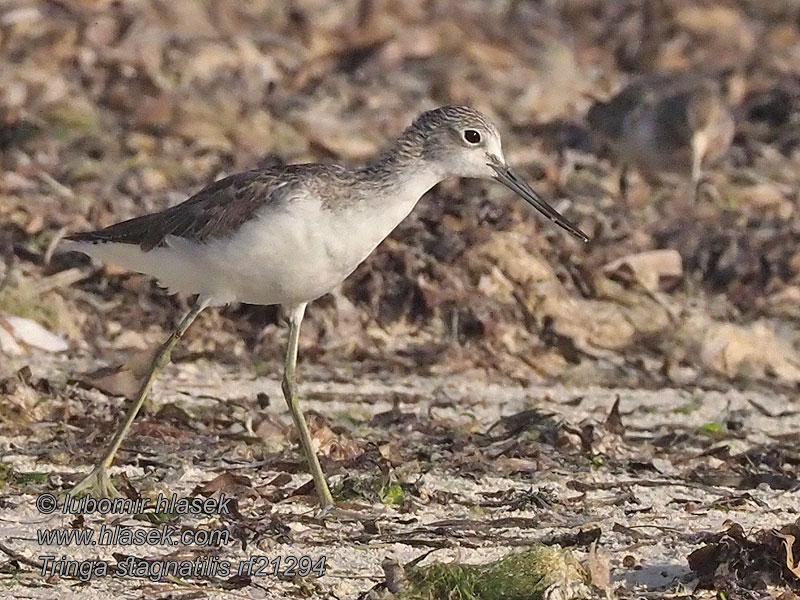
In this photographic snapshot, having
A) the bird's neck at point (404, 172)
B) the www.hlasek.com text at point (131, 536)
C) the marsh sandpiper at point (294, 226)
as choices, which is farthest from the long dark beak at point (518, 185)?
the www.hlasek.com text at point (131, 536)

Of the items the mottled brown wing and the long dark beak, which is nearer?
the mottled brown wing

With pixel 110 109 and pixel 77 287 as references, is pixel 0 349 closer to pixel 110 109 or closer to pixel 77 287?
pixel 77 287

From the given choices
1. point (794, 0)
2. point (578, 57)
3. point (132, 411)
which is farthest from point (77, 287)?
point (794, 0)

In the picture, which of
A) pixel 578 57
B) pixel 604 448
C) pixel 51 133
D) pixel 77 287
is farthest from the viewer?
pixel 578 57

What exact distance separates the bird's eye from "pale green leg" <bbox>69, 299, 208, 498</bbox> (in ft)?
3.56

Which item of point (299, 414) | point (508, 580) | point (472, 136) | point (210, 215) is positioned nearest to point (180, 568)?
point (508, 580)

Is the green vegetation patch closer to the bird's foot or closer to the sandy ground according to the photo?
the sandy ground

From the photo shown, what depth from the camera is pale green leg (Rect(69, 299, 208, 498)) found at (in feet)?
17.8

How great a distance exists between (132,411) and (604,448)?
174cm

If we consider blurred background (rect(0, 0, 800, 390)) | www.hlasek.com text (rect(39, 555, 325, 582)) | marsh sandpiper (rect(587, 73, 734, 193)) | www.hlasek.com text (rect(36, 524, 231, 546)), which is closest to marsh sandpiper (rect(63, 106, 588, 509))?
www.hlasek.com text (rect(36, 524, 231, 546))

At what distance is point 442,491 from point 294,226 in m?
1.02

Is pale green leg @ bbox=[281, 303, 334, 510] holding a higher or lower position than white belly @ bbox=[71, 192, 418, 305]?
lower

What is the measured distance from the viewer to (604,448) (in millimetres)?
6230

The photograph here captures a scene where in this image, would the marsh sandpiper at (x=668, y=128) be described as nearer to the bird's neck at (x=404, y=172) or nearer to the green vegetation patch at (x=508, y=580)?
the bird's neck at (x=404, y=172)
